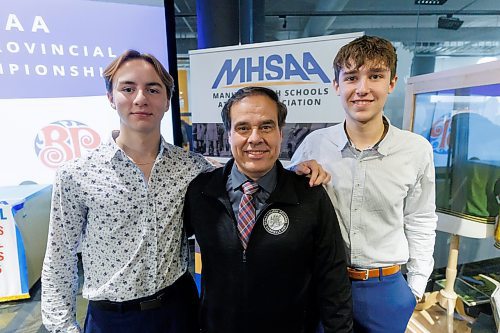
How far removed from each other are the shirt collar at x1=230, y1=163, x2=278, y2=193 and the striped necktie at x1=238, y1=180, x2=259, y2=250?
0.02m

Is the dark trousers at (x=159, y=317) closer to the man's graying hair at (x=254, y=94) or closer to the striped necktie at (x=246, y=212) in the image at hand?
the striped necktie at (x=246, y=212)

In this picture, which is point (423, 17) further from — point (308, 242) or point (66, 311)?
point (66, 311)

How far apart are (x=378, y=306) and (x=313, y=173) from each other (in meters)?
0.63

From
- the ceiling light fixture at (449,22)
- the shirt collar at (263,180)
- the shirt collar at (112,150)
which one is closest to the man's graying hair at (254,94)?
the shirt collar at (263,180)

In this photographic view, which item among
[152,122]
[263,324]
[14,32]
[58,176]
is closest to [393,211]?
[263,324]

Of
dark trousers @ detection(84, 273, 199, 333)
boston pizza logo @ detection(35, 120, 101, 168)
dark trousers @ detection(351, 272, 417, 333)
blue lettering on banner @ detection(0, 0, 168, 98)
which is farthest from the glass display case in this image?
boston pizza logo @ detection(35, 120, 101, 168)

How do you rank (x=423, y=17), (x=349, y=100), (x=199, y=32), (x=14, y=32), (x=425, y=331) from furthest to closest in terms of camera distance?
(x=423, y=17) → (x=199, y=32) → (x=14, y=32) → (x=425, y=331) → (x=349, y=100)

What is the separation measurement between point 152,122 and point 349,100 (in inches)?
30.5

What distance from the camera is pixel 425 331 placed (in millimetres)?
2062

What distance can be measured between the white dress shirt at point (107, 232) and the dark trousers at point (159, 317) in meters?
0.06

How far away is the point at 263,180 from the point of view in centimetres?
111

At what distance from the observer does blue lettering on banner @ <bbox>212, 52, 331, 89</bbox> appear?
1995 millimetres

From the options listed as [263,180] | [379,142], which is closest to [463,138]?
[379,142]

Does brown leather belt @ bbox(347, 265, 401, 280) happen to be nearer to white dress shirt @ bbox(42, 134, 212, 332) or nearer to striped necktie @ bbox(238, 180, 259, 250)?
striped necktie @ bbox(238, 180, 259, 250)
